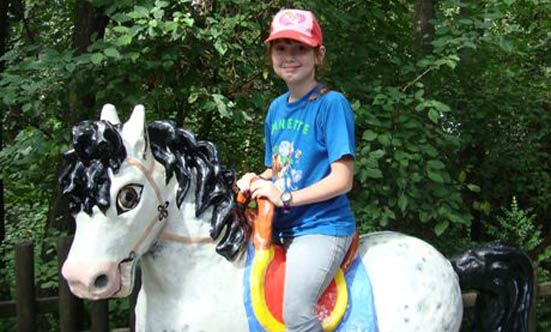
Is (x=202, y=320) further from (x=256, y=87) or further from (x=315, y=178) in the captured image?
(x=256, y=87)

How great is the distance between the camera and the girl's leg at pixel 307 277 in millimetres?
1979

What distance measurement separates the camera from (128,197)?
1.85 metres

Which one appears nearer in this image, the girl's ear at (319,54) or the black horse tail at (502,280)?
the girl's ear at (319,54)

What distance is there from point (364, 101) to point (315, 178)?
1.48m

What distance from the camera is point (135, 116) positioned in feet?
6.18

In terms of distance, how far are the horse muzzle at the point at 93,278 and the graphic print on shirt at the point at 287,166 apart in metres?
0.63

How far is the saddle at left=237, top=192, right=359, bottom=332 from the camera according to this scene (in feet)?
6.59

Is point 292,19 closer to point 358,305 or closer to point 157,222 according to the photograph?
point 157,222

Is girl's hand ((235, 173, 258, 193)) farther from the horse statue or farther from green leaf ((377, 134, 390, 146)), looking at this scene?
green leaf ((377, 134, 390, 146))

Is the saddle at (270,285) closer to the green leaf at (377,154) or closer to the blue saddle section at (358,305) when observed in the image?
the blue saddle section at (358,305)

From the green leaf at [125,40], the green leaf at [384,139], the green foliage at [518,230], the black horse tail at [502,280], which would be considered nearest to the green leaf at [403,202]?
the green leaf at [384,139]

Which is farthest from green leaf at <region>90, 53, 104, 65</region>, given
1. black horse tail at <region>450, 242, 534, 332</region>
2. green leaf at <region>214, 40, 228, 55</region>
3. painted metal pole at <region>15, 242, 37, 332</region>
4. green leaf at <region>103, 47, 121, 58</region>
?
black horse tail at <region>450, 242, 534, 332</region>

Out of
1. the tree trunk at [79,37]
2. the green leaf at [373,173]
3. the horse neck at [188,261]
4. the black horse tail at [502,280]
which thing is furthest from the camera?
the tree trunk at [79,37]

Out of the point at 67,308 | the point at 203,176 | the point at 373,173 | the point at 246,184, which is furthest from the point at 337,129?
the point at 67,308
